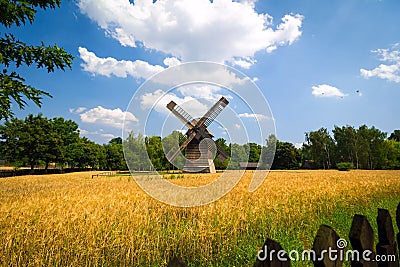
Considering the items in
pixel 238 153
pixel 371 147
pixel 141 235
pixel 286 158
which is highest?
pixel 371 147

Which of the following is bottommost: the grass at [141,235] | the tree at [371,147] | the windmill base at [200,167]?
the grass at [141,235]

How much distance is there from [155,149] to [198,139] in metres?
11.8

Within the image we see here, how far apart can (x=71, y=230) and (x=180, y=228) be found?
2.27 meters

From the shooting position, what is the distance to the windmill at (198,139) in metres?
33.2

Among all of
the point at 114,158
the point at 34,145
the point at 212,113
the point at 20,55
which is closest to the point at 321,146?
the point at 212,113

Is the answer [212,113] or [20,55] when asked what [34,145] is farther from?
[20,55]

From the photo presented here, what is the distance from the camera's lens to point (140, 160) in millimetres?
39781

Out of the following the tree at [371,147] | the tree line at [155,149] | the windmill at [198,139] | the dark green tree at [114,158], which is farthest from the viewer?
the dark green tree at [114,158]

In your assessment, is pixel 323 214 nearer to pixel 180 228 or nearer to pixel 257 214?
pixel 257 214

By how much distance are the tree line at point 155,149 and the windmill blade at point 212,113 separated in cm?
324

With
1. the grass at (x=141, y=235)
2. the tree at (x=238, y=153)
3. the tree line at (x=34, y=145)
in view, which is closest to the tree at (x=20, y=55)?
the grass at (x=141, y=235)

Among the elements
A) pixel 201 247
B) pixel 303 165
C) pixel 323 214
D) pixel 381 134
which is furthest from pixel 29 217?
pixel 303 165

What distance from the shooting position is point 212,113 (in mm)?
34312

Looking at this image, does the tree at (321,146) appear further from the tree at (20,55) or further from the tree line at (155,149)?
the tree at (20,55)
